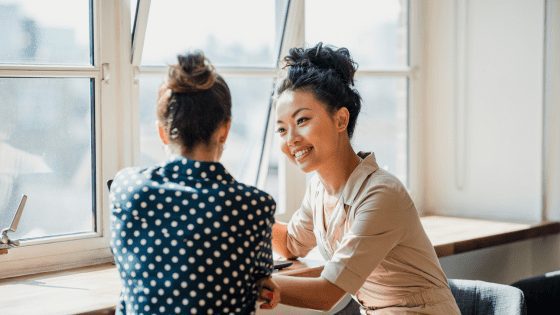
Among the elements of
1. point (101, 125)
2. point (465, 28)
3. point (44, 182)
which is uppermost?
point (465, 28)

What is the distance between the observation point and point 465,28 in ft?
12.6

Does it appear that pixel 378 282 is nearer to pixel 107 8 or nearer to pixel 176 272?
pixel 176 272

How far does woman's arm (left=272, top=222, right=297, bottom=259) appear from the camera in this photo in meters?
A: 2.69

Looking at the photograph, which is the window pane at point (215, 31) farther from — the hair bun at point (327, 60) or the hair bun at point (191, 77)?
the hair bun at point (191, 77)

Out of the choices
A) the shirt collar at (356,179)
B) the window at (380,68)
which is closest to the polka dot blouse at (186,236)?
the shirt collar at (356,179)

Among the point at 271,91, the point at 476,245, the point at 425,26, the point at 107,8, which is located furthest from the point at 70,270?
the point at 425,26

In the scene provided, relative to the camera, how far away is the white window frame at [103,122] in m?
2.73

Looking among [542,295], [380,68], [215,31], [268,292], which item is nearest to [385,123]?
[380,68]

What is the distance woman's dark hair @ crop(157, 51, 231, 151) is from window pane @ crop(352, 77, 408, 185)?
2157 mm

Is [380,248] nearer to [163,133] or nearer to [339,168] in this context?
[339,168]

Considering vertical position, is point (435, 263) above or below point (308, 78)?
below

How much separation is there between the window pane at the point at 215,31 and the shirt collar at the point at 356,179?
923mm

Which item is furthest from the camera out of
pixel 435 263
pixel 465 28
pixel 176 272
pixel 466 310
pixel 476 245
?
pixel 465 28

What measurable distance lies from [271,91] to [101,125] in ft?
2.75
